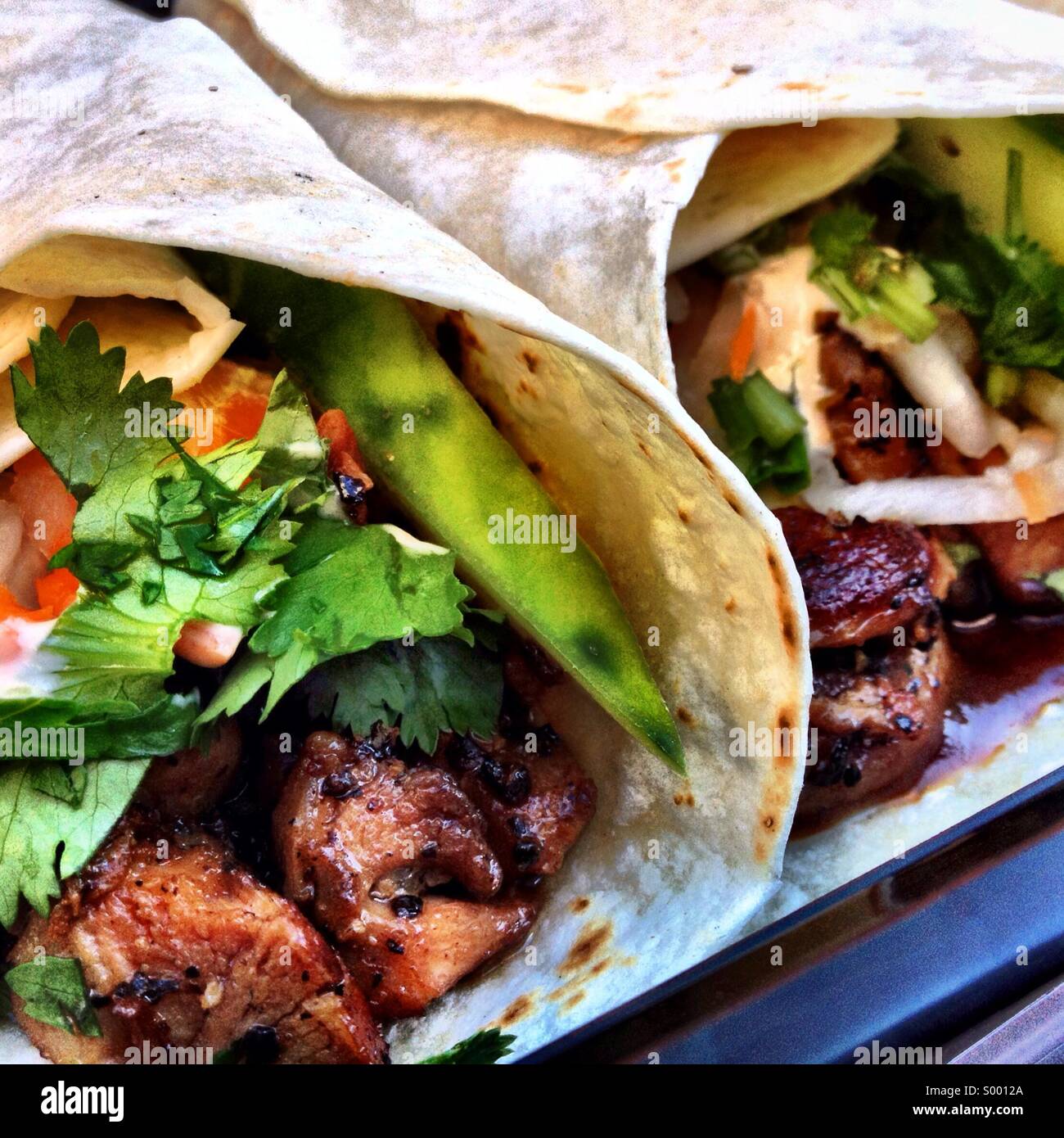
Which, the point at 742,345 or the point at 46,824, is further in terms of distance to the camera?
the point at 742,345

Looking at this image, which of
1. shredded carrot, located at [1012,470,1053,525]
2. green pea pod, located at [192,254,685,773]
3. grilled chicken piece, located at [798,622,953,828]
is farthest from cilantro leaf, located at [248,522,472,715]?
shredded carrot, located at [1012,470,1053,525]

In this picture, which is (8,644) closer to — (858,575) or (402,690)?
(402,690)

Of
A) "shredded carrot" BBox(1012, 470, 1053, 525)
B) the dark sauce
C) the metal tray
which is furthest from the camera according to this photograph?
"shredded carrot" BBox(1012, 470, 1053, 525)

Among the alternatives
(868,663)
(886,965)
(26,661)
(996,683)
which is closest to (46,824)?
(26,661)

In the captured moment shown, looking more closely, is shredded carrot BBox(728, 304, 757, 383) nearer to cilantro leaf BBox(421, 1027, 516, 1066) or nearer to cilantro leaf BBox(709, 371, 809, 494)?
cilantro leaf BBox(709, 371, 809, 494)
